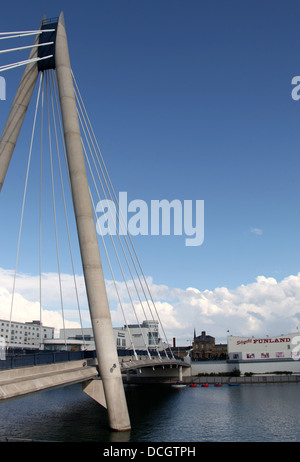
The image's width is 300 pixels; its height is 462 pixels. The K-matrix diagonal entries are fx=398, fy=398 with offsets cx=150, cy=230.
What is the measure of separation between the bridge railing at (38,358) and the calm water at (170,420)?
16.2 ft

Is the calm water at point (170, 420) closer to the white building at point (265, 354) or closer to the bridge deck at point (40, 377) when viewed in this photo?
the bridge deck at point (40, 377)

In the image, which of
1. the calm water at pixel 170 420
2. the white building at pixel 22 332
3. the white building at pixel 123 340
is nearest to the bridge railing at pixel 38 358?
the calm water at pixel 170 420

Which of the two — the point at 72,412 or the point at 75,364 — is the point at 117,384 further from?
the point at 72,412

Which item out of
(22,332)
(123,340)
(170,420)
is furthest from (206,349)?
(170,420)

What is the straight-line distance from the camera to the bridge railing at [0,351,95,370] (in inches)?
906

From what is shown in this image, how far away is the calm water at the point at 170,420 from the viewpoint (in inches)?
1105

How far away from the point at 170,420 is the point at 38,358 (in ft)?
51.5

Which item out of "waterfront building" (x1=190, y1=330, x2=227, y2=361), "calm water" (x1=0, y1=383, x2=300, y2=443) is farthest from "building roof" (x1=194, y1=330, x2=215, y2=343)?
"calm water" (x1=0, y1=383, x2=300, y2=443)

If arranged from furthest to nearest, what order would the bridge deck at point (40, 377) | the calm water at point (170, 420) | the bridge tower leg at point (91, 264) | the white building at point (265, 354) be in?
the white building at point (265, 354) < the calm water at point (170, 420) < the bridge tower leg at point (91, 264) < the bridge deck at point (40, 377)

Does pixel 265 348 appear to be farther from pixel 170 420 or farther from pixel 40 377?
pixel 40 377

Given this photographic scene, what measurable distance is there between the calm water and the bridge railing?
4.92m

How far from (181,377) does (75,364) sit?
5459 cm

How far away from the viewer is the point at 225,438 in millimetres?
28188
